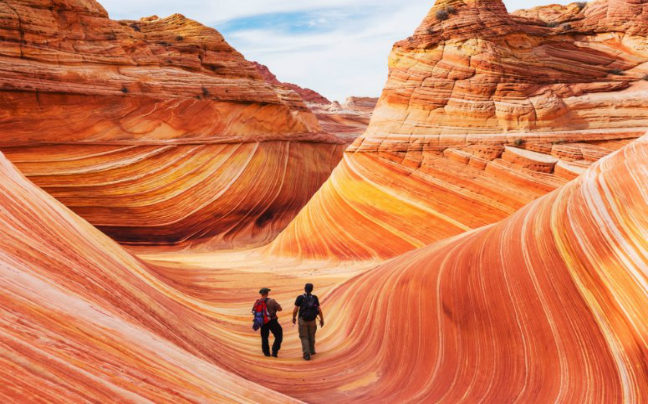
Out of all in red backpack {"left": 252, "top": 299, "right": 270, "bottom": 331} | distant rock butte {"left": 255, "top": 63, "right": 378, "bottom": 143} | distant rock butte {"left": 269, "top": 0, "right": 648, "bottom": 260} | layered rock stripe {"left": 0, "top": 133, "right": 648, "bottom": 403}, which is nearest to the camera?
layered rock stripe {"left": 0, "top": 133, "right": 648, "bottom": 403}

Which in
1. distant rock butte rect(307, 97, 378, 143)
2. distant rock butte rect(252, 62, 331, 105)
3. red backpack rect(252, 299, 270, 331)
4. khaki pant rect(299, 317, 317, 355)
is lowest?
khaki pant rect(299, 317, 317, 355)

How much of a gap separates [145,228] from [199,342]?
41.8ft

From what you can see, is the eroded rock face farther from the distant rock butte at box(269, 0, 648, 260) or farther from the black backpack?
the distant rock butte at box(269, 0, 648, 260)

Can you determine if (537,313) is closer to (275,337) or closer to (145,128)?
(275,337)

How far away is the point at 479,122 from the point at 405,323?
6.96 meters

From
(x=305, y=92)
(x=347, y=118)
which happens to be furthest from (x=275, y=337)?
(x=305, y=92)

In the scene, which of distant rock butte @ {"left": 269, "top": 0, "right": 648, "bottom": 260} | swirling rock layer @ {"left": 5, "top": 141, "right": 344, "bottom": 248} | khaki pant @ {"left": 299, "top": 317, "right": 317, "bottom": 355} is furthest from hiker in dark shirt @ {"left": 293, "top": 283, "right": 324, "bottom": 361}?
swirling rock layer @ {"left": 5, "top": 141, "right": 344, "bottom": 248}

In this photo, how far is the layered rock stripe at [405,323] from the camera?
10.5 ft

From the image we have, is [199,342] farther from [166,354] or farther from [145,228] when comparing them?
[145,228]

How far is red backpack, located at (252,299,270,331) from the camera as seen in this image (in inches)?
256

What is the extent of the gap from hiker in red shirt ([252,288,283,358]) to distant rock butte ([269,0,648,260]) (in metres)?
5.83

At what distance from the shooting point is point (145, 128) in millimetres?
18406

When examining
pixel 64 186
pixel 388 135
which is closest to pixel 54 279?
pixel 388 135

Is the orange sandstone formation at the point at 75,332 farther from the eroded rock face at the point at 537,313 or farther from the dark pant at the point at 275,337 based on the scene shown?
the eroded rock face at the point at 537,313
